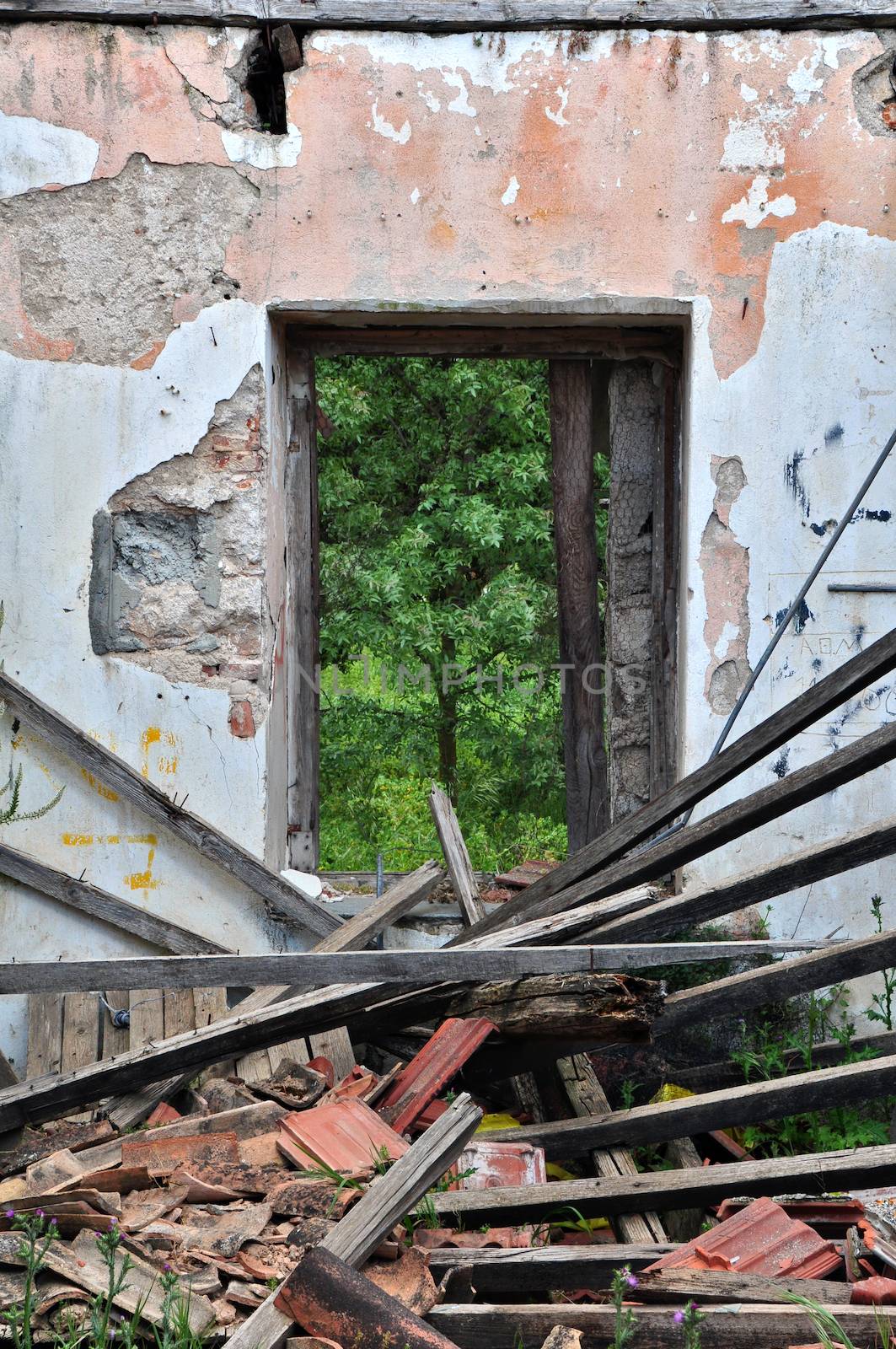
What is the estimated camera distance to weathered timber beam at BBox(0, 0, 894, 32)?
388 cm

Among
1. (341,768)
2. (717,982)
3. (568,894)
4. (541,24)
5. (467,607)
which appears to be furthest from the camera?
(341,768)

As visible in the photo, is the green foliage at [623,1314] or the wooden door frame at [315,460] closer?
the green foliage at [623,1314]

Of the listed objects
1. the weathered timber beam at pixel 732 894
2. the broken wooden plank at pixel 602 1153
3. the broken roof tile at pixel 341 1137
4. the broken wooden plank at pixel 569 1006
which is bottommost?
the broken wooden plank at pixel 602 1153

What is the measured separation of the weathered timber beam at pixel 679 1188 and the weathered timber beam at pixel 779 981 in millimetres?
402

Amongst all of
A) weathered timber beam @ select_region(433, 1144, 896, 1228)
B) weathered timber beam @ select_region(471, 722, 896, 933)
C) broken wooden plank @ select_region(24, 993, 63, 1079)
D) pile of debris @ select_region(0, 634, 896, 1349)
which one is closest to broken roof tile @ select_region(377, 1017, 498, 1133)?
pile of debris @ select_region(0, 634, 896, 1349)

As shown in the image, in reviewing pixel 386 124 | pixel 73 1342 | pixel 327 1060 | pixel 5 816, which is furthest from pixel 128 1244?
pixel 386 124

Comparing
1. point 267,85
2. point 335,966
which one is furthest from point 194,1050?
point 267,85

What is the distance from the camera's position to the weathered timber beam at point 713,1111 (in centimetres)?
263

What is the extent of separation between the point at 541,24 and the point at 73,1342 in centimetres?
398

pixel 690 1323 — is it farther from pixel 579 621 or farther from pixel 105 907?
pixel 579 621

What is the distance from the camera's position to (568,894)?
11.1 ft

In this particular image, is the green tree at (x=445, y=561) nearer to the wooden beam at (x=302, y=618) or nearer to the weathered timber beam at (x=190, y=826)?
the wooden beam at (x=302, y=618)

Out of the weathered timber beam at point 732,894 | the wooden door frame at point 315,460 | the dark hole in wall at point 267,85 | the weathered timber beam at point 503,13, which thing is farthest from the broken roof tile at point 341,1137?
the weathered timber beam at point 503,13

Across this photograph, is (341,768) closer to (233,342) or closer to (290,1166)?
(233,342)
